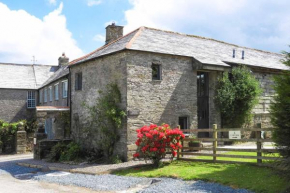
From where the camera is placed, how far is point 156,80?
1534cm

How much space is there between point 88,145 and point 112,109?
12.9ft

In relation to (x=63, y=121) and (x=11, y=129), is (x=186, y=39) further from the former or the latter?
(x=11, y=129)

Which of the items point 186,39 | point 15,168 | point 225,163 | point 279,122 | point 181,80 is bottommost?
point 15,168

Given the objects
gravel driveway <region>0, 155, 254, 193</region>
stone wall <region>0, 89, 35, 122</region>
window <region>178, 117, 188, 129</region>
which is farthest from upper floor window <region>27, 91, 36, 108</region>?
window <region>178, 117, 188, 129</region>

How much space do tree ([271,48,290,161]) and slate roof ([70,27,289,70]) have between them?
795 cm

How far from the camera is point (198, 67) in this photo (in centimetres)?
1620

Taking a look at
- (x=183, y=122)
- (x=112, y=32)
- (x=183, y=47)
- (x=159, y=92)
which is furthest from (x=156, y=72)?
(x=112, y=32)

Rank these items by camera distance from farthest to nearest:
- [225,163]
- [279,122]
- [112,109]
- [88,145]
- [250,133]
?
1. [250,133]
2. [88,145]
3. [112,109]
4. [225,163]
5. [279,122]

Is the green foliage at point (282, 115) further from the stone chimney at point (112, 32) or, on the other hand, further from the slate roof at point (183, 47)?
the stone chimney at point (112, 32)

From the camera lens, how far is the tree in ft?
25.4

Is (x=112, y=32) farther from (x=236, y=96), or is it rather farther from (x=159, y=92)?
(x=236, y=96)

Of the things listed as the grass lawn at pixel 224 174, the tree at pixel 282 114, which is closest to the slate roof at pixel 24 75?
the grass lawn at pixel 224 174

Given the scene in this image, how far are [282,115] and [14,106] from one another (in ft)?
96.9

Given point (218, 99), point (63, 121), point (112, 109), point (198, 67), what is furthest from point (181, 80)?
point (63, 121)
